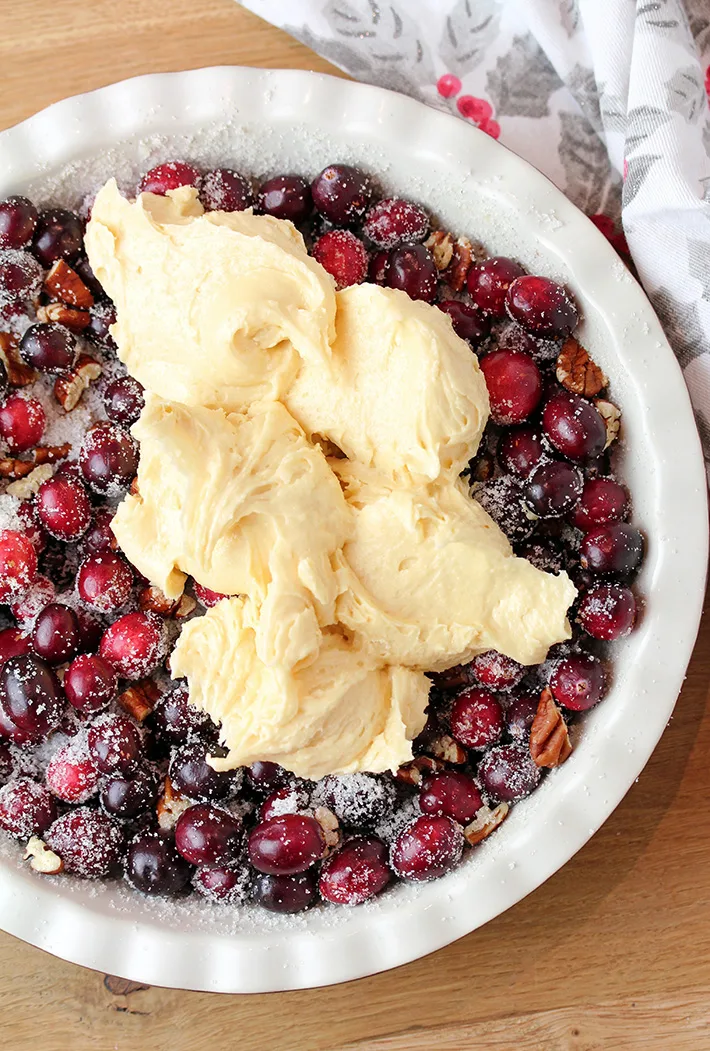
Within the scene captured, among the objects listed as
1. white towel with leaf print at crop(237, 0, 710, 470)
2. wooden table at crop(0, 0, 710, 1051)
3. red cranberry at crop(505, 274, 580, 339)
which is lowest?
wooden table at crop(0, 0, 710, 1051)

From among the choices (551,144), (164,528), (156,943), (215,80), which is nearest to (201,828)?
(156,943)

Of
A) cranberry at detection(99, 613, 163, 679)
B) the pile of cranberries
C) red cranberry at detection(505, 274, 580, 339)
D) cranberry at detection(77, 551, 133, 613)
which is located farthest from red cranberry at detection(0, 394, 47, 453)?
red cranberry at detection(505, 274, 580, 339)

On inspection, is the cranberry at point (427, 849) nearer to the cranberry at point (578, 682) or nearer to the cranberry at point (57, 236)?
the cranberry at point (578, 682)

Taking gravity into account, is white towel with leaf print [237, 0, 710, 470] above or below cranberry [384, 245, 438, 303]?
above

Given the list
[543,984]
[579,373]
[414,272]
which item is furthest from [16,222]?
[543,984]

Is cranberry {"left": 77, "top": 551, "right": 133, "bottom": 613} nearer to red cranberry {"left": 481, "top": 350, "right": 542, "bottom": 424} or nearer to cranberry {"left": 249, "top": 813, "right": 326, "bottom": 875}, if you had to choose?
cranberry {"left": 249, "top": 813, "right": 326, "bottom": 875}

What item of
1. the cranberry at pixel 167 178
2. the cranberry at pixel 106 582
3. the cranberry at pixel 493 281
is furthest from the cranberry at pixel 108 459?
the cranberry at pixel 493 281

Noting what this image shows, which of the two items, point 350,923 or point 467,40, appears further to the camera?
point 467,40

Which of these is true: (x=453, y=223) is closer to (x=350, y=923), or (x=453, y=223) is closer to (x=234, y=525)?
(x=234, y=525)
